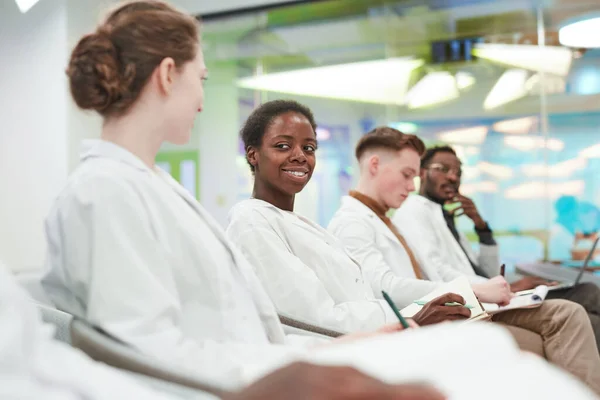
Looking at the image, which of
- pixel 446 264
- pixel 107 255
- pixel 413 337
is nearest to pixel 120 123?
pixel 107 255

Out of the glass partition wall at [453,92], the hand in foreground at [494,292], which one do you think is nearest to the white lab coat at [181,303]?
the hand in foreground at [494,292]

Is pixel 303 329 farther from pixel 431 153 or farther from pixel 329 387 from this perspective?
pixel 431 153

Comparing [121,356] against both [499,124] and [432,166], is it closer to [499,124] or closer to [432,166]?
[432,166]

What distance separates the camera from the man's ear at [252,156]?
238cm

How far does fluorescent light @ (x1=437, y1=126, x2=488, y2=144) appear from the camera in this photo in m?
6.66

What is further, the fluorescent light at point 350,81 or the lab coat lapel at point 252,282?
the fluorescent light at point 350,81

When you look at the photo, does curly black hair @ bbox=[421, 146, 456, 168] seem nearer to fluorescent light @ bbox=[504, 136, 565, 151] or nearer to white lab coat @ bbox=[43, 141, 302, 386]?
fluorescent light @ bbox=[504, 136, 565, 151]

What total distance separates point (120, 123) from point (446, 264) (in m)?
2.68

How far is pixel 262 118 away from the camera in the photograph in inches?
93.4

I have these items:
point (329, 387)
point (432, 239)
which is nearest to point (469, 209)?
point (432, 239)

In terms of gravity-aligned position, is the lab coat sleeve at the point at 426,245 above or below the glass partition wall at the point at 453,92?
below

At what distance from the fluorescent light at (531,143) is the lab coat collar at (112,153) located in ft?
18.8

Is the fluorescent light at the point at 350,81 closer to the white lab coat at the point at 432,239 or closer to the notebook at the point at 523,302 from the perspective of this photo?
the white lab coat at the point at 432,239

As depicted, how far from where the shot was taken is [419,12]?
6602mm
